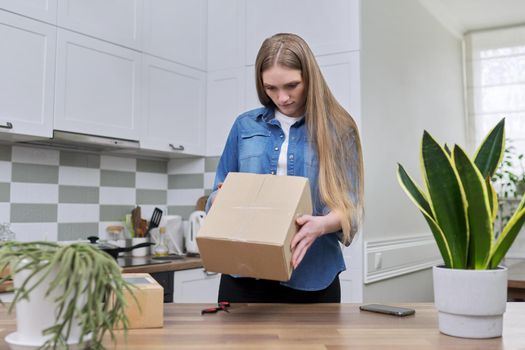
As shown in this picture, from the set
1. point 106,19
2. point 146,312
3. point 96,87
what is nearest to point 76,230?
point 96,87

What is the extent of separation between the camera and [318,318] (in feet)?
3.92

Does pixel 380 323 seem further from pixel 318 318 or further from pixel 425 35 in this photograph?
pixel 425 35

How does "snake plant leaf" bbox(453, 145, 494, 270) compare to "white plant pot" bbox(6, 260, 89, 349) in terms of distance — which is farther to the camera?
"snake plant leaf" bbox(453, 145, 494, 270)

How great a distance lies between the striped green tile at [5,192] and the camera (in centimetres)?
260

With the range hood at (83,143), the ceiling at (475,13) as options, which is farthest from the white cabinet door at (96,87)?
the ceiling at (475,13)

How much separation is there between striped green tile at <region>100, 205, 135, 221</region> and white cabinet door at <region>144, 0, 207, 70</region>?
893 mm

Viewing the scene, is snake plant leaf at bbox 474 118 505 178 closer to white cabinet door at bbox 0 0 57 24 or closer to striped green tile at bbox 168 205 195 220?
white cabinet door at bbox 0 0 57 24

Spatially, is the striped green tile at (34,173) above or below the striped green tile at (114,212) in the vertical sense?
above

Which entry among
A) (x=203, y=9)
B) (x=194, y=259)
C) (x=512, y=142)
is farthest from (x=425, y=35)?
(x=194, y=259)

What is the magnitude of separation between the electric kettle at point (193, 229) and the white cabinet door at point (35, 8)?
1.27 meters

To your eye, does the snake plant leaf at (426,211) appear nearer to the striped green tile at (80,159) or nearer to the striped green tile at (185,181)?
the striped green tile at (80,159)

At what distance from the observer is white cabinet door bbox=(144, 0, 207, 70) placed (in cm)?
306

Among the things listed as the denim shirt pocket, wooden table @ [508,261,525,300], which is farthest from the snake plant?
wooden table @ [508,261,525,300]

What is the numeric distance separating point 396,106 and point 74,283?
9.41ft
